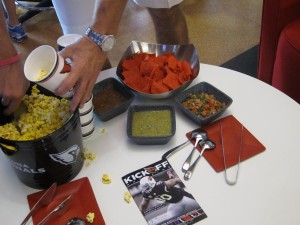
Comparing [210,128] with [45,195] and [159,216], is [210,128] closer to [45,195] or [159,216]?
[159,216]

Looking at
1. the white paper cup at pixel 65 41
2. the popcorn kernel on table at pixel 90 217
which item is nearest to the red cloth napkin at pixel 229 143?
the popcorn kernel on table at pixel 90 217

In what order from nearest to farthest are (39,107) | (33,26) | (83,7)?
1. (39,107)
2. (83,7)
3. (33,26)

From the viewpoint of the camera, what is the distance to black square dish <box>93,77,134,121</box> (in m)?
1.03

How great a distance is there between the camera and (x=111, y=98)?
109 centimetres

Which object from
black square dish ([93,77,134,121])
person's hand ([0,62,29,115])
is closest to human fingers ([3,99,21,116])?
person's hand ([0,62,29,115])

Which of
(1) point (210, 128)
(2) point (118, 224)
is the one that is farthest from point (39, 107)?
(1) point (210, 128)

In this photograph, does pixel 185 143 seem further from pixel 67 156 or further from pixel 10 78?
pixel 10 78

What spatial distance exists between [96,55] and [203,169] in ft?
1.33

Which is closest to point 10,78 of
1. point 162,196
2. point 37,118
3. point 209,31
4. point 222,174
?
point 37,118

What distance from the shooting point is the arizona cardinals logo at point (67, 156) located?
81cm

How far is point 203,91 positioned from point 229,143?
0.21 m

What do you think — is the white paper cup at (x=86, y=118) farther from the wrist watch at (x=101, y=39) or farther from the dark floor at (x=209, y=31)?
the dark floor at (x=209, y=31)

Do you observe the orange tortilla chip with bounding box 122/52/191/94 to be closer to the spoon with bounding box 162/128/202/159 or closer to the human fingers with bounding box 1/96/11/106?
the spoon with bounding box 162/128/202/159

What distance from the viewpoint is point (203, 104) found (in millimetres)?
1038
